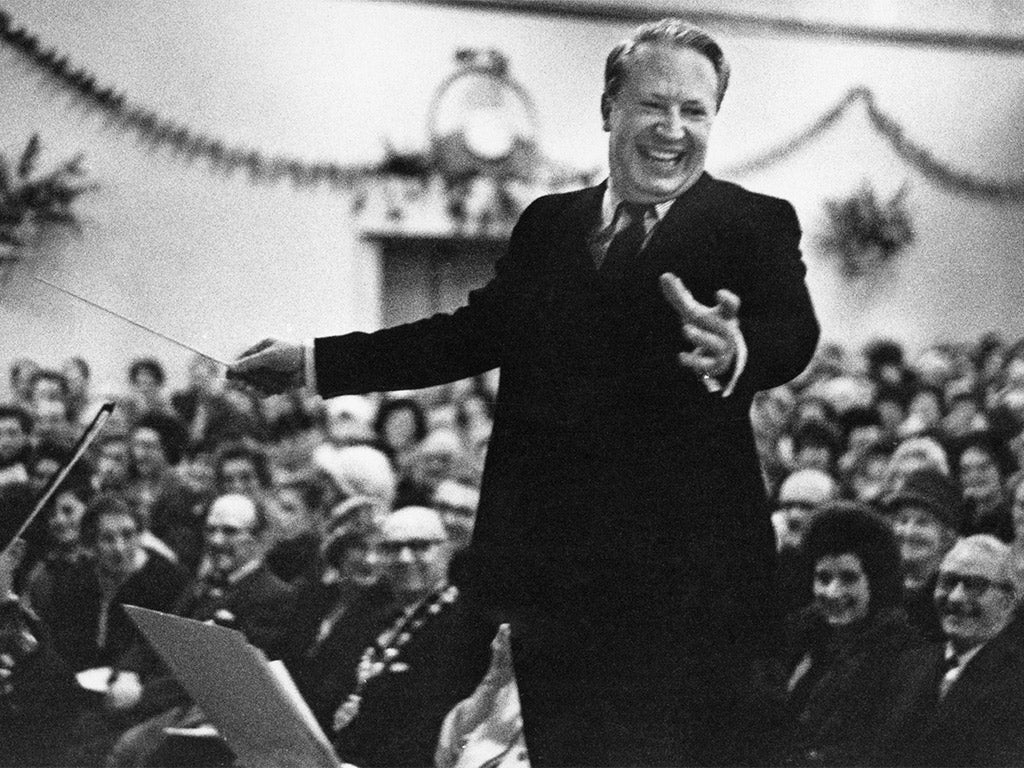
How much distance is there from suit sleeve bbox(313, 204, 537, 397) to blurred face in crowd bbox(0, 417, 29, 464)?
1872 mm

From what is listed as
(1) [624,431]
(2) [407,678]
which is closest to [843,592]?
(2) [407,678]

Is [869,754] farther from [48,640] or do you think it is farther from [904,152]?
[904,152]

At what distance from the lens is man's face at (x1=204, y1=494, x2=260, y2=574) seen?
433 centimetres

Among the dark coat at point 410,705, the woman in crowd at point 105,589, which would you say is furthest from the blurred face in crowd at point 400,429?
the dark coat at point 410,705

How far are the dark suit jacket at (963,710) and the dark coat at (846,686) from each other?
36 millimetres

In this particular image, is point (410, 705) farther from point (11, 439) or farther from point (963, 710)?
point (11, 439)

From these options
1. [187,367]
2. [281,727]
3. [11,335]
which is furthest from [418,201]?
[281,727]

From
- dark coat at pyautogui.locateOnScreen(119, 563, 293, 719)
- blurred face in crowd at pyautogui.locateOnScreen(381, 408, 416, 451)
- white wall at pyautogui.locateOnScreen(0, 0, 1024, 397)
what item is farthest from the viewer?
blurred face in crowd at pyautogui.locateOnScreen(381, 408, 416, 451)

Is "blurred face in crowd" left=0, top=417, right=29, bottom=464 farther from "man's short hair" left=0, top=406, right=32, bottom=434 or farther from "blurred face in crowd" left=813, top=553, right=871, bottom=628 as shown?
"blurred face in crowd" left=813, top=553, right=871, bottom=628

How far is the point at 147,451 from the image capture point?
4758 mm

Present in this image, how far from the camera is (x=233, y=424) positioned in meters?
4.99

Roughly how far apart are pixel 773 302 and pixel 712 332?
21cm

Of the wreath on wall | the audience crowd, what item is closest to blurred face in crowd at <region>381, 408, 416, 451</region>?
the audience crowd

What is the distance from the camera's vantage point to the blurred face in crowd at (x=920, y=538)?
3.95 metres
